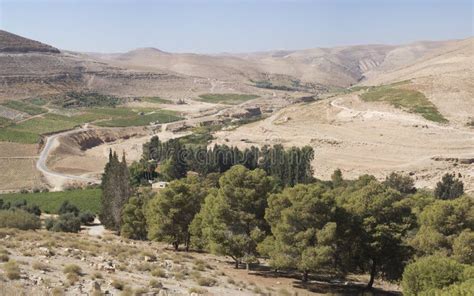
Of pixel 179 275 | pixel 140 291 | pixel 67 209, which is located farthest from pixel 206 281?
pixel 67 209

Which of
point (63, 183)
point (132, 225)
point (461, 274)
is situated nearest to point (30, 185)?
point (63, 183)

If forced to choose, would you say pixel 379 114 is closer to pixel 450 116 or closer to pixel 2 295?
pixel 450 116

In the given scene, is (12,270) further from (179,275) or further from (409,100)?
(409,100)

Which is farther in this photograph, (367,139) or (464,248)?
(367,139)

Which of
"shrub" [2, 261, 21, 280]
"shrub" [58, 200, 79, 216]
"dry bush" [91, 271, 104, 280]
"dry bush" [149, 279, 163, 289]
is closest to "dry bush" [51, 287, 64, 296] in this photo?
"shrub" [2, 261, 21, 280]

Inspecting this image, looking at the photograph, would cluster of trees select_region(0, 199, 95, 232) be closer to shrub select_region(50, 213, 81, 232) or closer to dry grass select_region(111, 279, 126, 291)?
shrub select_region(50, 213, 81, 232)

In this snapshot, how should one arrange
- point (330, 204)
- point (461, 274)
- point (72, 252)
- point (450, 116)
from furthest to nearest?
point (450, 116) → point (330, 204) → point (72, 252) → point (461, 274)
